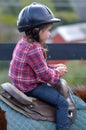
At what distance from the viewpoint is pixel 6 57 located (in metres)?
7.89

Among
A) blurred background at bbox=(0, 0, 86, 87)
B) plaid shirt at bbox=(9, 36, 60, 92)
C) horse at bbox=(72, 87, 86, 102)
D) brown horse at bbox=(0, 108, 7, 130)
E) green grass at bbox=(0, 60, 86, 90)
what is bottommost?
blurred background at bbox=(0, 0, 86, 87)

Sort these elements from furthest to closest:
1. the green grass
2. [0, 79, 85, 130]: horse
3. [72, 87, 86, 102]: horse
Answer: the green grass, [72, 87, 86, 102]: horse, [0, 79, 85, 130]: horse

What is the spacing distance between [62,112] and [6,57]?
8.73 feet

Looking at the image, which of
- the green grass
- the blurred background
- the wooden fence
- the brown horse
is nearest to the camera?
the brown horse

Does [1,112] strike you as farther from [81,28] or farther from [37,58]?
[81,28]

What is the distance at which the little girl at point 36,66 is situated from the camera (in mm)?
5336

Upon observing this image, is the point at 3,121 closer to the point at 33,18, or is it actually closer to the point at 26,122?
the point at 26,122

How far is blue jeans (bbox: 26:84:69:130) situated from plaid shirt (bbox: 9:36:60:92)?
7 cm

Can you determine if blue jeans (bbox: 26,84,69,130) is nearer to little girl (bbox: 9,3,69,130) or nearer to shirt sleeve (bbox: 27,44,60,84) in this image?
little girl (bbox: 9,3,69,130)

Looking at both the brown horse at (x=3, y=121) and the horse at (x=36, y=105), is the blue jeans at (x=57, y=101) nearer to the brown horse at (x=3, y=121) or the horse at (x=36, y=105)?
the horse at (x=36, y=105)

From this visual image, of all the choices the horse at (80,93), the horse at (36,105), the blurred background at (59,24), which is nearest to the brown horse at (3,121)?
the horse at (36,105)

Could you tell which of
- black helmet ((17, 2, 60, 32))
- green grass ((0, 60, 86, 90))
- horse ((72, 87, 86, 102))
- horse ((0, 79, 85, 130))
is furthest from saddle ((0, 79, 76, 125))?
green grass ((0, 60, 86, 90))

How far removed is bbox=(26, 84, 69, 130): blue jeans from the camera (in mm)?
5340

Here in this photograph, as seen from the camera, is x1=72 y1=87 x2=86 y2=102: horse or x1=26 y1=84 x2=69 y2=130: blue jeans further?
x1=72 y1=87 x2=86 y2=102: horse
